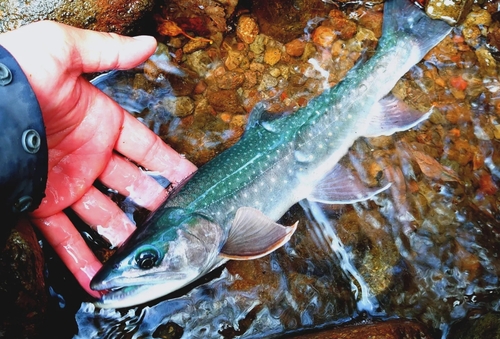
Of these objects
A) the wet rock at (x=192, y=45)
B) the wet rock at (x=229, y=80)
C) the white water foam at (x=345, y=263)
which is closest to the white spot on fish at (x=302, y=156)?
the white water foam at (x=345, y=263)

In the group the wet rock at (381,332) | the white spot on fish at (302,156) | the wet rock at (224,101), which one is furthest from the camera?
the wet rock at (224,101)

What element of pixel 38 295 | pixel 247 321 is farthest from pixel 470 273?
pixel 38 295

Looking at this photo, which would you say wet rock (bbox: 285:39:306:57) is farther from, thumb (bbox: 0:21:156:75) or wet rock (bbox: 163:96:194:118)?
thumb (bbox: 0:21:156:75)

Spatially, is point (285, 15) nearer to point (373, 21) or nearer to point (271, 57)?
point (271, 57)

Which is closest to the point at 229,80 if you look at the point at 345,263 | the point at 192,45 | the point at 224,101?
the point at 224,101


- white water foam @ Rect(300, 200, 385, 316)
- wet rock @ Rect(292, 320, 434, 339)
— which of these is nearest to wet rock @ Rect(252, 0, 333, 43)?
white water foam @ Rect(300, 200, 385, 316)

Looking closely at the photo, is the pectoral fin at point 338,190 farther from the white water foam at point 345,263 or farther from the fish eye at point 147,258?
the fish eye at point 147,258

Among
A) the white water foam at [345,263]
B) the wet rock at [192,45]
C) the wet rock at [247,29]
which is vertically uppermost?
the wet rock at [247,29]
